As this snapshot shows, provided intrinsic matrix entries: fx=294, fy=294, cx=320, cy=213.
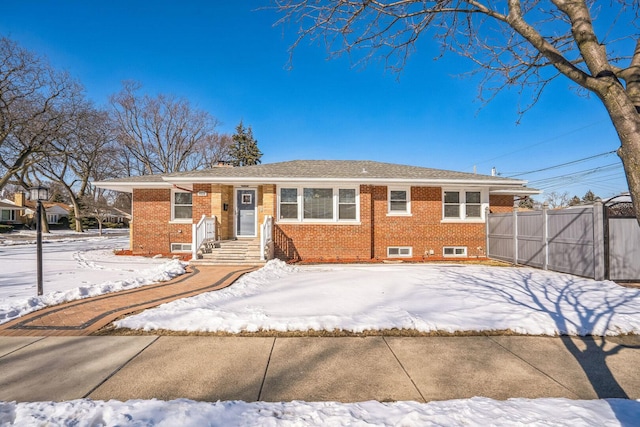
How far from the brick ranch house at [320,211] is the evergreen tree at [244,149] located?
25.4m

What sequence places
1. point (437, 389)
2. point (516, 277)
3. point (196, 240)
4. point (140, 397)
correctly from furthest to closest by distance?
1. point (196, 240)
2. point (516, 277)
3. point (437, 389)
4. point (140, 397)

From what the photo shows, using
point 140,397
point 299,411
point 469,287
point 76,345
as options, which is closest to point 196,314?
point 76,345

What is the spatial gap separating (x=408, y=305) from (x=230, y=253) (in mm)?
Result: 7049

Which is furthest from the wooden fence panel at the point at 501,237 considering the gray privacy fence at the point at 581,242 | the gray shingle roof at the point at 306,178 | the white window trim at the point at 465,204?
the gray shingle roof at the point at 306,178

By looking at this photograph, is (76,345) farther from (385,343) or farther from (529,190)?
(529,190)

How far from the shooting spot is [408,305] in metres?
5.31

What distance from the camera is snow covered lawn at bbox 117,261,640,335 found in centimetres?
436

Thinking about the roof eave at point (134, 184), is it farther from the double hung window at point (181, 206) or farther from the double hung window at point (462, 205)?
the double hung window at point (462, 205)

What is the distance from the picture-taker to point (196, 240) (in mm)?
10242

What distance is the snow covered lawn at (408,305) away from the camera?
436cm

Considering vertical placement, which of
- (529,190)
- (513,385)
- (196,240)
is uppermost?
(529,190)

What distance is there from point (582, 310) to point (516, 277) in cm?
300

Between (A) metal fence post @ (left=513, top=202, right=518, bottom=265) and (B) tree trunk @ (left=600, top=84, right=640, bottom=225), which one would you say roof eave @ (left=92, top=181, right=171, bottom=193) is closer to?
(B) tree trunk @ (left=600, top=84, right=640, bottom=225)

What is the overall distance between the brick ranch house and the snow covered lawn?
3.40 meters
